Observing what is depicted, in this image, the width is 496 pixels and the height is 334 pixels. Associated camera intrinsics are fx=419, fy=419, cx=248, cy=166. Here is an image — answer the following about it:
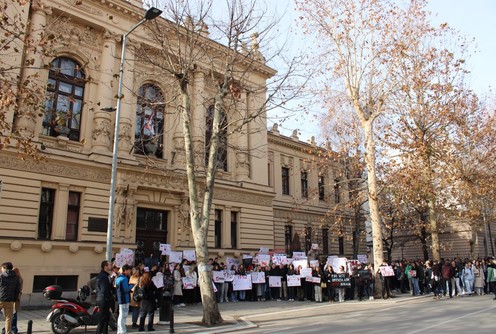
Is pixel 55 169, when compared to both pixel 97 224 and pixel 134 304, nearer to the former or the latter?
pixel 97 224

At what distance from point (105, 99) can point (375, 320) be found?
667 inches

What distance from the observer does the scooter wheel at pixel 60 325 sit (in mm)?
11258

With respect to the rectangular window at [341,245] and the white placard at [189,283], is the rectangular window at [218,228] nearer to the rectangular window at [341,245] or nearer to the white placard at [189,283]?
the white placard at [189,283]

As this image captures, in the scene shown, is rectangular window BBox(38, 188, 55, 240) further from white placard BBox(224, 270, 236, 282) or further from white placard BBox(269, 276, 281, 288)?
white placard BBox(269, 276, 281, 288)

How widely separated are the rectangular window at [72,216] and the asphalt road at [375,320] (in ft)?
32.5

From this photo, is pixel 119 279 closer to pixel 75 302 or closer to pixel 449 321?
pixel 75 302

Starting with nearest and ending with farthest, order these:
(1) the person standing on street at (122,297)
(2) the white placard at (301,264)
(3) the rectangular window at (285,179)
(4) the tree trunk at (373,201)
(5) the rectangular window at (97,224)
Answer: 1. (1) the person standing on street at (122,297)
2. (5) the rectangular window at (97,224)
3. (2) the white placard at (301,264)
4. (4) the tree trunk at (373,201)
5. (3) the rectangular window at (285,179)

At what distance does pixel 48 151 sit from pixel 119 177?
3.69m

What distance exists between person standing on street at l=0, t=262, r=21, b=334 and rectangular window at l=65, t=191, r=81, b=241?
951 centimetres

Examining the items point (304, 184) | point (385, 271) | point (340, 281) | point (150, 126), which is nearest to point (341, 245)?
point (304, 184)

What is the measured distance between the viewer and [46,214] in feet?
64.1

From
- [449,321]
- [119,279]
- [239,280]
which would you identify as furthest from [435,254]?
[119,279]

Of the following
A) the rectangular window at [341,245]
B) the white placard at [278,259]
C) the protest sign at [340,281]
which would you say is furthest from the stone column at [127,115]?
the rectangular window at [341,245]

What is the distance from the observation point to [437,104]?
25.3 meters
